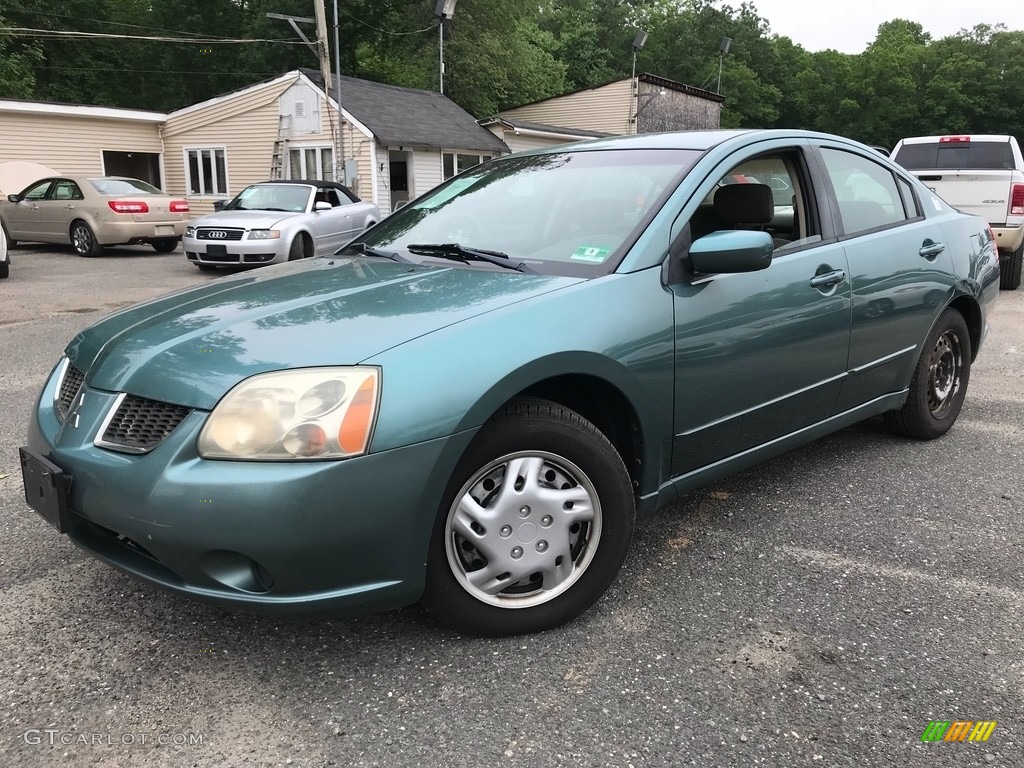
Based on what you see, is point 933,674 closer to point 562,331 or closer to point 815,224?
point 562,331

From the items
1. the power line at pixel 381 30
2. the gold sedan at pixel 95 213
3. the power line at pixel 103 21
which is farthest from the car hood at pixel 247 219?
the power line at pixel 103 21

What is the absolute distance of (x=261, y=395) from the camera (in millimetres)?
2125

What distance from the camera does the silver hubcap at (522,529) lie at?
235 centimetres

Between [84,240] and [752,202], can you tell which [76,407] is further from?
[84,240]

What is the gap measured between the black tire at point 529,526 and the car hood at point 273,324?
381 millimetres

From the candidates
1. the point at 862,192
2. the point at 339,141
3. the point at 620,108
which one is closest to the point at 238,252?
the point at 862,192

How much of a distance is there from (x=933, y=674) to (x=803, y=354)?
4.21ft

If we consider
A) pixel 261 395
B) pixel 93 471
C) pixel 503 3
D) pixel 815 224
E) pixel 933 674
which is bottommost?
pixel 933 674

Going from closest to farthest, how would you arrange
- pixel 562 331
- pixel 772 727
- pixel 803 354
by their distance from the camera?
pixel 772 727 < pixel 562 331 < pixel 803 354

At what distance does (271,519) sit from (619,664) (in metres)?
1.06

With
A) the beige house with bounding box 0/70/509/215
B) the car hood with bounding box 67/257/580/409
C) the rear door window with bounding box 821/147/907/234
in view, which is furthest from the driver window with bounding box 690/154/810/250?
the beige house with bounding box 0/70/509/215

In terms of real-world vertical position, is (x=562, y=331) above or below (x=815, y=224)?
below

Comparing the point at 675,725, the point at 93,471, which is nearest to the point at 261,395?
the point at 93,471

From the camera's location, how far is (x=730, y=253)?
2.75 meters
